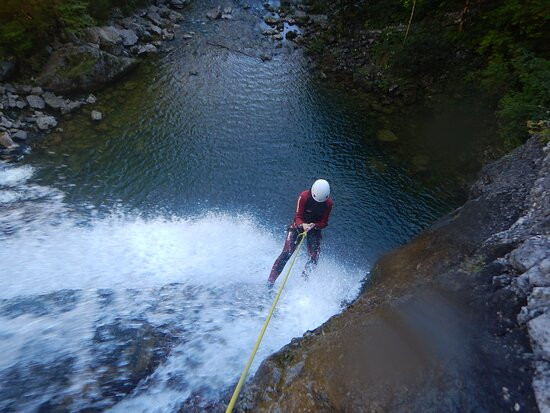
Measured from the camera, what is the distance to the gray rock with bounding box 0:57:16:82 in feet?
37.8

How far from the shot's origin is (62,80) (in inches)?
478

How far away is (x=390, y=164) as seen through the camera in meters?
A: 12.2

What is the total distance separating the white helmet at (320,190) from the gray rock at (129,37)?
42.2 feet

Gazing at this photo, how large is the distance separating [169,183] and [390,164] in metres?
7.28

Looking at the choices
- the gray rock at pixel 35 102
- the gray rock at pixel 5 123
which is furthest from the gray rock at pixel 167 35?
the gray rock at pixel 5 123

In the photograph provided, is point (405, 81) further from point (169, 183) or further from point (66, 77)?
point (66, 77)

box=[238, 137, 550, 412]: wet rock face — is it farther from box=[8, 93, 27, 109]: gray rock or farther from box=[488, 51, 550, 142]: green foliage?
box=[8, 93, 27, 109]: gray rock

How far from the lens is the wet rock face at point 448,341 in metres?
3.75

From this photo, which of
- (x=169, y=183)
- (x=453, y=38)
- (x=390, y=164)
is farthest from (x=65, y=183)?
(x=453, y=38)

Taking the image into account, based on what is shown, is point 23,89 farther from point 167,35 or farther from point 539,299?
point 539,299

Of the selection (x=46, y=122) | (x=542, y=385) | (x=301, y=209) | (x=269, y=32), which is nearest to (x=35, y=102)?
(x=46, y=122)

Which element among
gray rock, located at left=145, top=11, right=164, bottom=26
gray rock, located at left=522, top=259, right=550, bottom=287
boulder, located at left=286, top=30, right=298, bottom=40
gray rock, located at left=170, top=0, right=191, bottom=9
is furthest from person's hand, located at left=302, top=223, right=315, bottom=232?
gray rock, located at left=170, top=0, right=191, bottom=9

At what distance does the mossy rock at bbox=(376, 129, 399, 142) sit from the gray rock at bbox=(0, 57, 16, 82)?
41.9ft

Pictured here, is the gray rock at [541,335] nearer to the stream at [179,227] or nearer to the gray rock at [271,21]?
the stream at [179,227]
